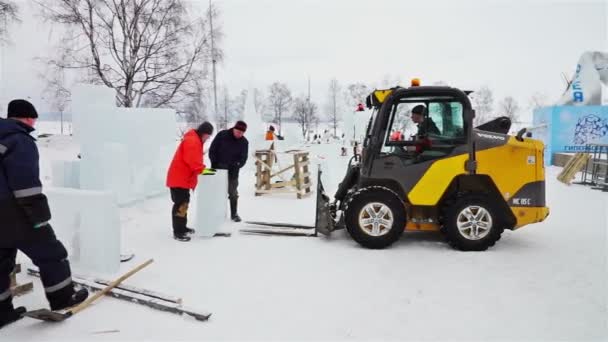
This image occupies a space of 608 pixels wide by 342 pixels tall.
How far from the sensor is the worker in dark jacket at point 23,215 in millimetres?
3154

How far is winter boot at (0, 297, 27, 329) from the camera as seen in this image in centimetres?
335

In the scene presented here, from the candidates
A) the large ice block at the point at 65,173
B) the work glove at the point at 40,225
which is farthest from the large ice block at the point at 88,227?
the large ice block at the point at 65,173

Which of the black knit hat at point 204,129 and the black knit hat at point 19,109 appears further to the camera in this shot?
the black knit hat at point 204,129

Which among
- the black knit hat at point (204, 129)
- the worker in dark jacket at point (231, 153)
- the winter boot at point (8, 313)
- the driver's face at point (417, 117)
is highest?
the driver's face at point (417, 117)

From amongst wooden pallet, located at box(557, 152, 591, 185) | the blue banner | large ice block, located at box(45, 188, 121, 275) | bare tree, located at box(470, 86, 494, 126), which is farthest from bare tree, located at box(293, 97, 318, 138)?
large ice block, located at box(45, 188, 121, 275)

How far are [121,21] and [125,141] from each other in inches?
520

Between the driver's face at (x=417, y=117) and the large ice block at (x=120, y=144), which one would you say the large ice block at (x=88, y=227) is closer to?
the large ice block at (x=120, y=144)

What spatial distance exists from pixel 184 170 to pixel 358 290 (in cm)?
319

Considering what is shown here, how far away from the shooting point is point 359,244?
574 centimetres

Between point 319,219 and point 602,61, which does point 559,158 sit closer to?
point 602,61

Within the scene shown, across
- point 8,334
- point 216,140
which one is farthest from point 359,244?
point 8,334

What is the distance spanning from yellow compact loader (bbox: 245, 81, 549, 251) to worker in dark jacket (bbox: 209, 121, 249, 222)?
263 centimetres

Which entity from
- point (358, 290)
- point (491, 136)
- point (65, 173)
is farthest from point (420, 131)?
point (65, 173)

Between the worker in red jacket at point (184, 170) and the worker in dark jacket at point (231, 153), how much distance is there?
4.04ft
